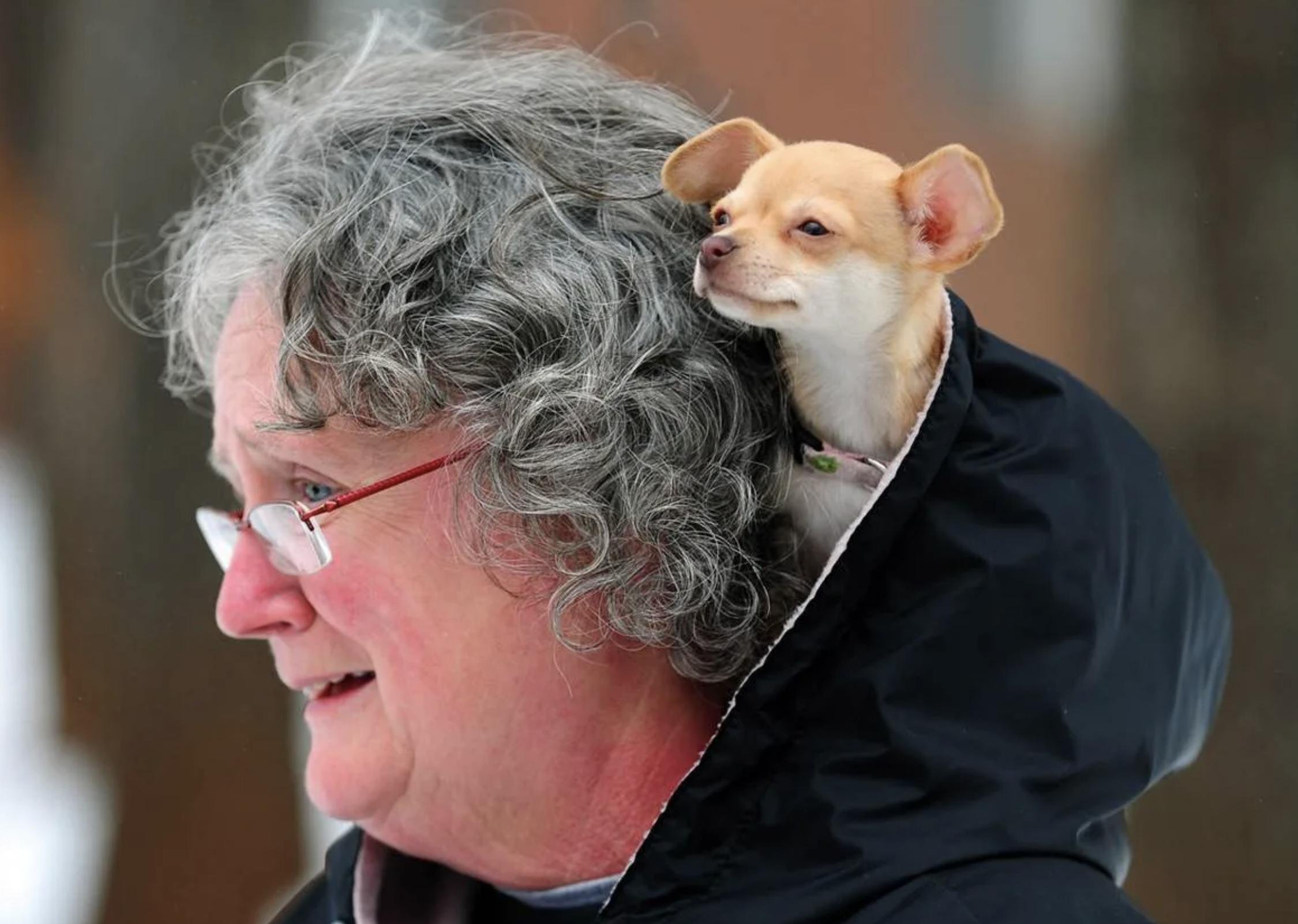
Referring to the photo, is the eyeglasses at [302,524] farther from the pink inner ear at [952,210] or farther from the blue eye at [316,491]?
the pink inner ear at [952,210]

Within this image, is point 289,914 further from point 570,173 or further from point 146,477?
point 570,173

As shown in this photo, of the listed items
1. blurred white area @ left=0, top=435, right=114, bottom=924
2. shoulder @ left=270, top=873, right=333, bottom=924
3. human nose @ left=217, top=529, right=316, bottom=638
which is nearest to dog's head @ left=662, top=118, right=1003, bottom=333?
human nose @ left=217, top=529, right=316, bottom=638

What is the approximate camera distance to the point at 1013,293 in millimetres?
1059

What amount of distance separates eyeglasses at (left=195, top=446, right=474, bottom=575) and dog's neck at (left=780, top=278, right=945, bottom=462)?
21 centimetres

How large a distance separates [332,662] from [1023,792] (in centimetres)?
42

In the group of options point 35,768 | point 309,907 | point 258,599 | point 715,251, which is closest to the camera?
point 715,251

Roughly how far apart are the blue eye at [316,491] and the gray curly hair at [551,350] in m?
0.06

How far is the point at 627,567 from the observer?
32.4 inches

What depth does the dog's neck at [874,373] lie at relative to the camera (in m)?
0.71

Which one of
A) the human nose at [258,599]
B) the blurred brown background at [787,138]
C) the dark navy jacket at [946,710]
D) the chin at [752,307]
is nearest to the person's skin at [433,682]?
the human nose at [258,599]

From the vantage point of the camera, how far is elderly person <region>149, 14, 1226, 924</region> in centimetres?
75

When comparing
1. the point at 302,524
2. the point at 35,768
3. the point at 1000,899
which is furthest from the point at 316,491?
the point at 35,768

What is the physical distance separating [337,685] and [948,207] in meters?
0.49

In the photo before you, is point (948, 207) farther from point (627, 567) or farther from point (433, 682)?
point (433, 682)
